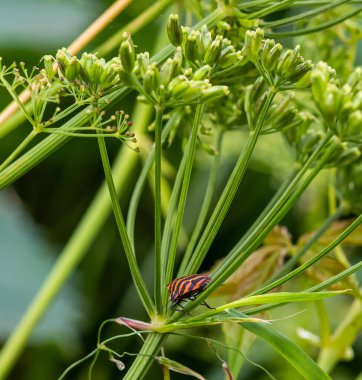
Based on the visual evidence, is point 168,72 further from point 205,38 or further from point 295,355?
point 295,355

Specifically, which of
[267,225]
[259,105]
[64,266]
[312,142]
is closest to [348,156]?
[312,142]

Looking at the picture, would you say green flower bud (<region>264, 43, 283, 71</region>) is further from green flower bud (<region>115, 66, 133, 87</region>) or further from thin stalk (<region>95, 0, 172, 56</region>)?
thin stalk (<region>95, 0, 172, 56</region>)

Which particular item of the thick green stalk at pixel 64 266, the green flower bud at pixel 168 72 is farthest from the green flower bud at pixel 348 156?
the thick green stalk at pixel 64 266

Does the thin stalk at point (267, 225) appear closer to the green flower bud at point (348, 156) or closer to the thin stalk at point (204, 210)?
the thin stalk at point (204, 210)

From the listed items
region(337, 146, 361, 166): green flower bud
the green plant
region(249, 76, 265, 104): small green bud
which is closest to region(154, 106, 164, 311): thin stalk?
the green plant

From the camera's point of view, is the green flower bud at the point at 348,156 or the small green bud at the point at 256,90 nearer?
the small green bud at the point at 256,90

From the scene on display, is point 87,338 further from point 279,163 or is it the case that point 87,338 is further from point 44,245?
point 279,163

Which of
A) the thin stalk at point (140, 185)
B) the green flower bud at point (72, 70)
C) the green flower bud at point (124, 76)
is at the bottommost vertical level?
the thin stalk at point (140, 185)
